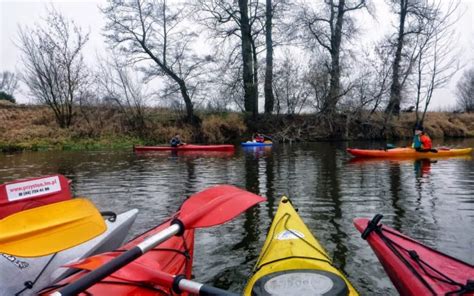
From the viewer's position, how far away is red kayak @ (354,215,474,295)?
8.11 ft

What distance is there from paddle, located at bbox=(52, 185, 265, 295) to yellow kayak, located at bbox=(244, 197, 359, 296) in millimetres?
446

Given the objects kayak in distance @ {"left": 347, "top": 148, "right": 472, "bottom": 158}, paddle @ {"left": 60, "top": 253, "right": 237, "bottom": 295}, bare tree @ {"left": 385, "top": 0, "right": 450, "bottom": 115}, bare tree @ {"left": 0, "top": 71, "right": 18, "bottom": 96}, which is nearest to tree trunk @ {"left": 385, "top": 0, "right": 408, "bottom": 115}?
bare tree @ {"left": 385, "top": 0, "right": 450, "bottom": 115}

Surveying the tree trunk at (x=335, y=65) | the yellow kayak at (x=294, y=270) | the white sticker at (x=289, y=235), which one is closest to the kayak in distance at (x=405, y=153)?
the yellow kayak at (x=294, y=270)

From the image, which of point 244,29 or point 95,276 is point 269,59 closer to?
point 244,29

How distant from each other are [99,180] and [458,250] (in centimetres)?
837

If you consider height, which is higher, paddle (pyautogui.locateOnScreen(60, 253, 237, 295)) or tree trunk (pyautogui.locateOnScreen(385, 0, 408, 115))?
tree trunk (pyautogui.locateOnScreen(385, 0, 408, 115))

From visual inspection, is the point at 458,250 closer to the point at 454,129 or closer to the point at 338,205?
the point at 338,205

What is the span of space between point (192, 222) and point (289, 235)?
1004mm

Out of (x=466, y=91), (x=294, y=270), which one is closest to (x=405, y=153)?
(x=294, y=270)

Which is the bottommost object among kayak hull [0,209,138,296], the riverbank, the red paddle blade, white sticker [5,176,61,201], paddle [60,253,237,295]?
kayak hull [0,209,138,296]

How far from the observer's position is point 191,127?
966 inches

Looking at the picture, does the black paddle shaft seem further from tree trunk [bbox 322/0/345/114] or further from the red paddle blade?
tree trunk [bbox 322/0/345/114]

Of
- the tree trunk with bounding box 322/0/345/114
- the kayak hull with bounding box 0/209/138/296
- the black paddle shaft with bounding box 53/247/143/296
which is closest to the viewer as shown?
the black paddle shaft with bounding box 53/247/143/296

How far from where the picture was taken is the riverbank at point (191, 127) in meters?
23.0
